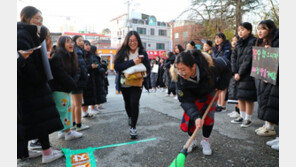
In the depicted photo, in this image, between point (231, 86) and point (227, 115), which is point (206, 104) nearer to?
point (231, 86)

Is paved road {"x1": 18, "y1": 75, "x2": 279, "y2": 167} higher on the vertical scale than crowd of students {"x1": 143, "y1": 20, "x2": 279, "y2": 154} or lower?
lower

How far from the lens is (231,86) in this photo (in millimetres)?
4062

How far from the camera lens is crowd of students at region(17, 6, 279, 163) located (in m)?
2.19

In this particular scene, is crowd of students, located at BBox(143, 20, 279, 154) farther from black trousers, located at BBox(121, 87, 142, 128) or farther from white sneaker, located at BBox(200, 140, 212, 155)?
black trousers, located at BBox(121, 87, 142, 128)

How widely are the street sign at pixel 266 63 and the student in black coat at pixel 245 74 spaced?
0.38 meters

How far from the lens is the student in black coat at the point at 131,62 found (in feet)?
10.5

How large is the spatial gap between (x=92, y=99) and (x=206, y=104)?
101 inches

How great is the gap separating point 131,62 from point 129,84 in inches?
14.6

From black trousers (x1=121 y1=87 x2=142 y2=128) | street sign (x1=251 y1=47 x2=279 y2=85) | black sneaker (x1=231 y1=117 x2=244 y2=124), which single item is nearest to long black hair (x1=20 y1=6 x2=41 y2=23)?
black trousers (x1=121 y1=87 x2=142 y2=128)

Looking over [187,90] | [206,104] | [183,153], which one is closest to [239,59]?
[206,104]

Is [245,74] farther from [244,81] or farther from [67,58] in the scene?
[67,58]

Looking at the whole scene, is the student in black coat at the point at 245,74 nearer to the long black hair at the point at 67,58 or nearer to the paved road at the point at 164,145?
the paved road at the point at 164,145

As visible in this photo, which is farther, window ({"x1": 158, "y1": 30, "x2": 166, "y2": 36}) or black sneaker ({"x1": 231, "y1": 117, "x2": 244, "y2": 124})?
window ({"x1": 158, "y1": 30, "x2": 166, "y2": 36})

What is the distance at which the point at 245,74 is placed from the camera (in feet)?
11.7
